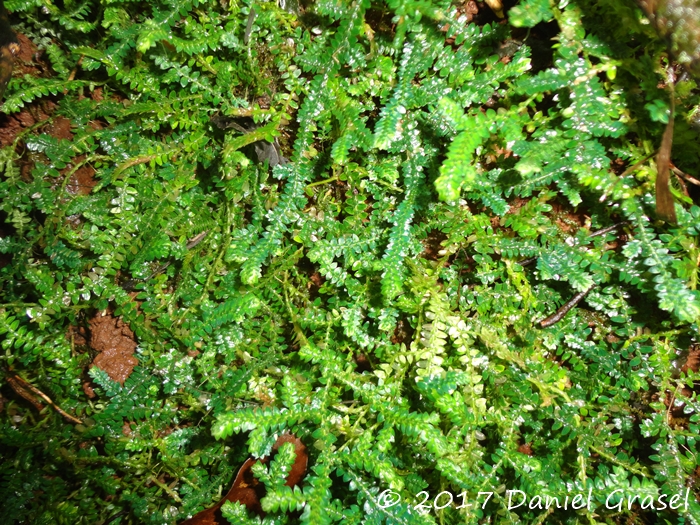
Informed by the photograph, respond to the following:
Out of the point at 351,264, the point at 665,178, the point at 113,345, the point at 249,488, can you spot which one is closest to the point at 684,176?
the point at 665,178

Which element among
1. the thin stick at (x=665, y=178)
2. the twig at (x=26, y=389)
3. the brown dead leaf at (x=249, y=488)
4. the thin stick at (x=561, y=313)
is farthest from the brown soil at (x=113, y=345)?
the thin stick at (x=665, y=178)

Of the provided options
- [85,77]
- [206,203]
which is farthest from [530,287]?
[85,77]

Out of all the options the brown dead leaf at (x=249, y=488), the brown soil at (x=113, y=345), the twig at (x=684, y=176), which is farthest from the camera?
the brown soil at (x=113, y=345)

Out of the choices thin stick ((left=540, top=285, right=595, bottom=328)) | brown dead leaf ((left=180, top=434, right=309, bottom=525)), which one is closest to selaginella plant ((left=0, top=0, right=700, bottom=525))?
thin stick ((left=540, top=285, right=595, bottom=328))

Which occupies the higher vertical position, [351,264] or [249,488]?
[351,264]

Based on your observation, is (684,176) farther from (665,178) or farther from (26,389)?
(26,389)

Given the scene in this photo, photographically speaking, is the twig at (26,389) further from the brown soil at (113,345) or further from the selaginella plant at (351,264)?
the brown soil at (113,345)

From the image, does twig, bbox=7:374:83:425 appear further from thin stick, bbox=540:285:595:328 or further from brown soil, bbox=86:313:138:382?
thin stick, bbox=540:285:595:328
